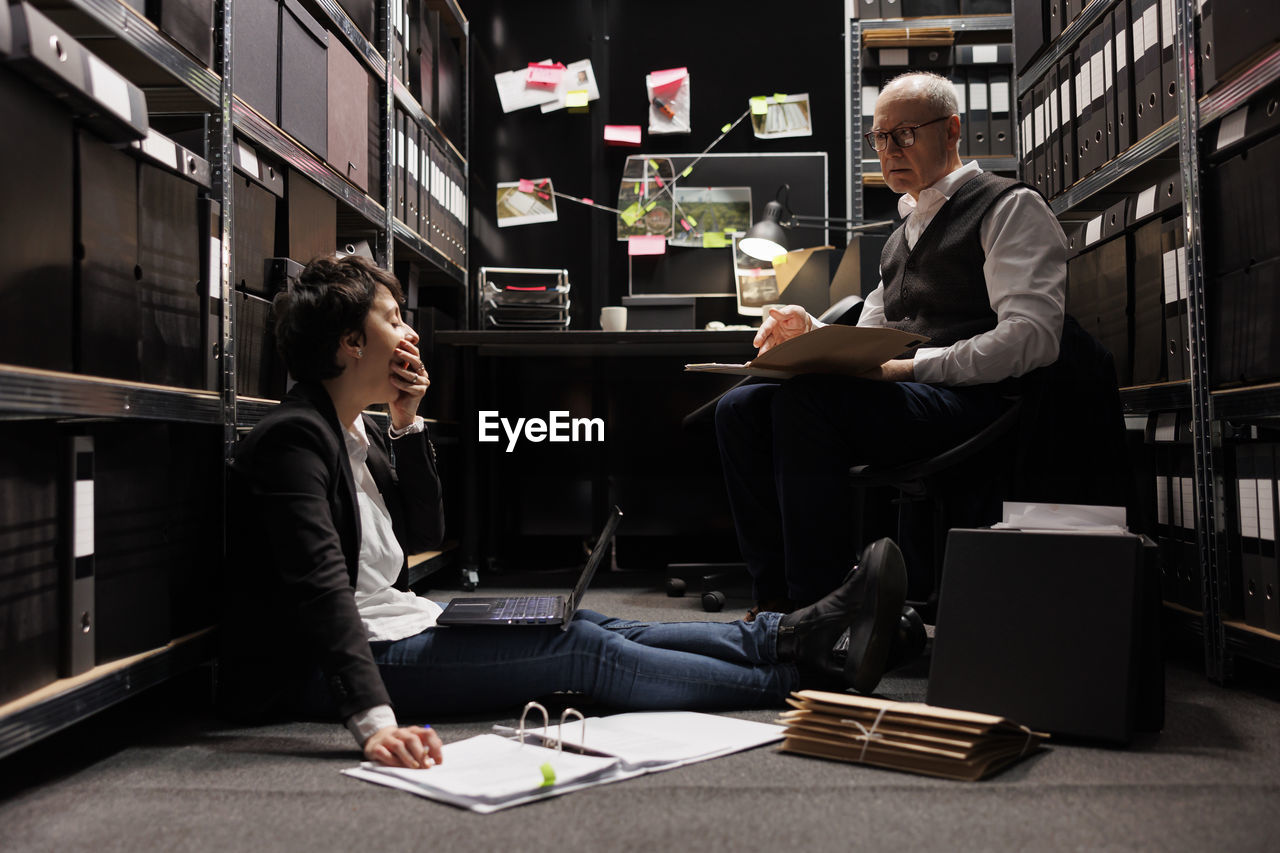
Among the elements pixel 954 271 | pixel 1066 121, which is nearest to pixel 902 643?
pixel 954 271

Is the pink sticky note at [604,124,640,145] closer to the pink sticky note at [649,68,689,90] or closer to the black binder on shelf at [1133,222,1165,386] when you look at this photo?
the pink sticky note at [649,68,689,90]

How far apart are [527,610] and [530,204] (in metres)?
2.40

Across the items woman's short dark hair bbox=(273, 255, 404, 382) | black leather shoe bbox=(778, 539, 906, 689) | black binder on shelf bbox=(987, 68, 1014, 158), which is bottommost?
black leather shoe bbox=(778, 539, 906, 689)

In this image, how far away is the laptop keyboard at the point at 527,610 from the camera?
1329 mm

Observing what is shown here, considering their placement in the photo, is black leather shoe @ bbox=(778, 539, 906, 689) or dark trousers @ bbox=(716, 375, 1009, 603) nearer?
black leather shoe @ bbox=(778, 539, 906, 689)

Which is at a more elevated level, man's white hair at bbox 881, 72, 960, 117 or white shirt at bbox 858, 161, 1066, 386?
man's white hair at bbox 881, 72, 960, 117

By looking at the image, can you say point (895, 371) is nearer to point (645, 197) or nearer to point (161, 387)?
point (161, 387)

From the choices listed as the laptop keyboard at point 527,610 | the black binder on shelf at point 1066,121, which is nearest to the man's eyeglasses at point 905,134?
the black binder on shelf at point 1066,121

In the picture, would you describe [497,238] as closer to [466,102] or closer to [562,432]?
[466,102]

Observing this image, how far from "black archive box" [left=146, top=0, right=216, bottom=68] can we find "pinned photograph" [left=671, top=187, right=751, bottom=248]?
6.95 ft

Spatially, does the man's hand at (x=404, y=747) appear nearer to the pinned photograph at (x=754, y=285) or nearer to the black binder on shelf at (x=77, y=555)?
the black binder on shelf at (x=77, y=555)

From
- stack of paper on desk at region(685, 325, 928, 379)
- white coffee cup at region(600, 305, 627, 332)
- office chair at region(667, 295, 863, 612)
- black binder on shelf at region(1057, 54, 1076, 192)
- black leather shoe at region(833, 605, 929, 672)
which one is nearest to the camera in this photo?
black leather shoe at region(833, 605, 929, 672)
